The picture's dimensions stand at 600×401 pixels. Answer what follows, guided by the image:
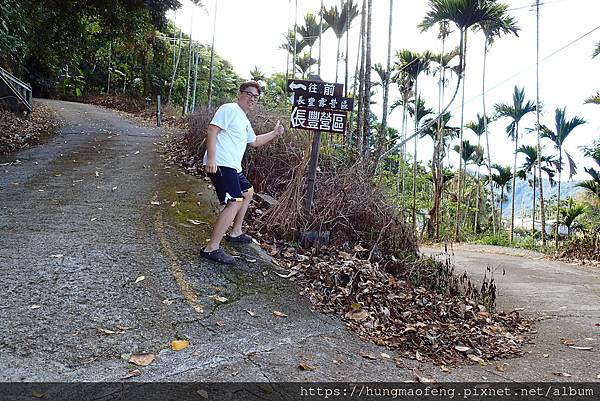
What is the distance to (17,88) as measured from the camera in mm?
14344

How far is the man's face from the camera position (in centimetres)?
445

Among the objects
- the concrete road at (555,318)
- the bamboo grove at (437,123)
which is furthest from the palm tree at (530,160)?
the concrete road at (555,318)

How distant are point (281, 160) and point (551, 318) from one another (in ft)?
13.0

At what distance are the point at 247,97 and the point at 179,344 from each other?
2323 millimetres

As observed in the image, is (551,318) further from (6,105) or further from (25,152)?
(6,105)

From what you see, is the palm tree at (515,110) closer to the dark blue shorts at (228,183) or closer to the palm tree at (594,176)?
the palm tree at (594,176)

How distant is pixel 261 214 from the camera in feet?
20.1

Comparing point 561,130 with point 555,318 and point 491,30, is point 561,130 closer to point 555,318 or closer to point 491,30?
point 491,30

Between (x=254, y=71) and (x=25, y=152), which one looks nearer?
(x=25, y=152)

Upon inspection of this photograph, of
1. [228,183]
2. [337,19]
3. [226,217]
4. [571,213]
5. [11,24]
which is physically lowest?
[226,217]

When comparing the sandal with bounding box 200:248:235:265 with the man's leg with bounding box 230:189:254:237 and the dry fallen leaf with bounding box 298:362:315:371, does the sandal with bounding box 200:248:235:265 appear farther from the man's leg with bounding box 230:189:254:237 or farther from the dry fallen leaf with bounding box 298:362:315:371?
the dry fallen leaf with bounding box 298:362:315:371

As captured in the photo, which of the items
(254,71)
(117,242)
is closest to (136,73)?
(254,71)

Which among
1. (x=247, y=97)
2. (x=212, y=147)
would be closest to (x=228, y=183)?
(x=212, y=147)

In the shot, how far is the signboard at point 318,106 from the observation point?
17.4 feet
